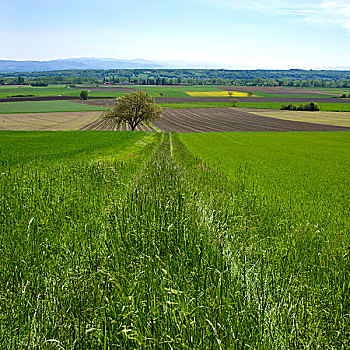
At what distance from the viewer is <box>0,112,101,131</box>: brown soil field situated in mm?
78150

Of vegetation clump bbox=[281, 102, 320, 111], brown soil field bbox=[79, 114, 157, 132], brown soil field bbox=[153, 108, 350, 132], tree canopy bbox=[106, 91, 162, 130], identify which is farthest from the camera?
vegetation clump bbox=[281, 102, 320, 111]

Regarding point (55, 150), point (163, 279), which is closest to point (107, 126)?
point (55, 150)

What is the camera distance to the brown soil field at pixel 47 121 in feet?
256

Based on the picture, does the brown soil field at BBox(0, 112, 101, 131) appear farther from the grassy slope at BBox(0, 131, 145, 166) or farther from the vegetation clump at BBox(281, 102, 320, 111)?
the vegetation clump at BBox(281, 102, 320, 111)

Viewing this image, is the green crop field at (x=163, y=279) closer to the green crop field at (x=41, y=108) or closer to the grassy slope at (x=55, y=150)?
the grassy slope at (x=55, y=150)

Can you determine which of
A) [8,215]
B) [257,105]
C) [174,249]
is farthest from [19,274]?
[257,105]

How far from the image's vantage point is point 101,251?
18.3 ft

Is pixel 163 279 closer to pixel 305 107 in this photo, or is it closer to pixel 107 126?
pixel 107 126

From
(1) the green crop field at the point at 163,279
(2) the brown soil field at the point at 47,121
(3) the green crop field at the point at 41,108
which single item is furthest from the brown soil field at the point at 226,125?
(1) the green crop field at the point at 163,279

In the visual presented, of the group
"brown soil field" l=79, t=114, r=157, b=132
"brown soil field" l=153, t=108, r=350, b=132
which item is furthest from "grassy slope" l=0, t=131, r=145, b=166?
"brown soil field" l=153, t=108, r=350, b=132

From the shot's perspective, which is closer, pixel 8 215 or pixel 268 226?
pixel 8 215

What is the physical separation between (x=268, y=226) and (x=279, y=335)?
5.22 metres

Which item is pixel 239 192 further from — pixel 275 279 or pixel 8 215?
Answer: pixel 8 215

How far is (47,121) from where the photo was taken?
90688 mm
